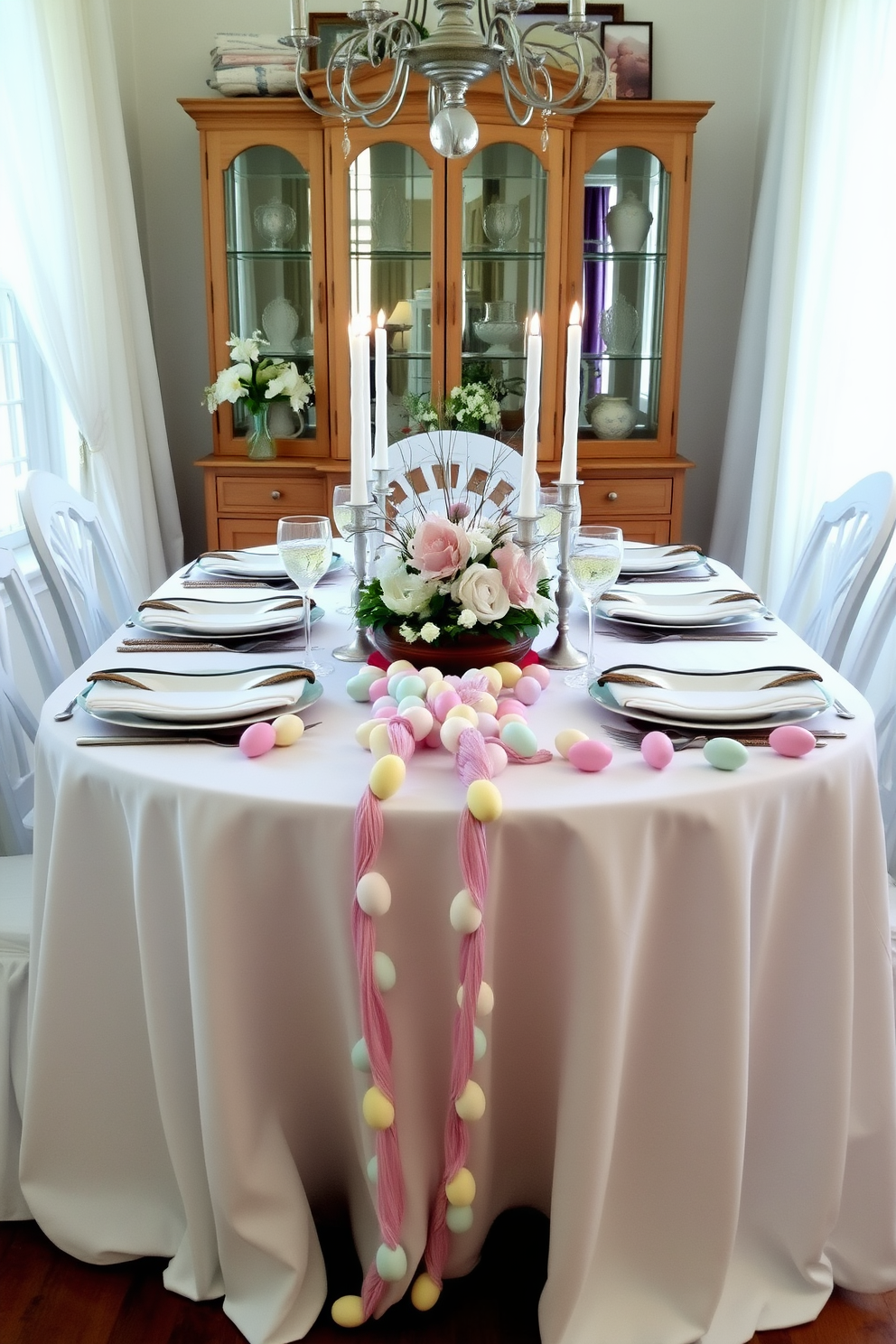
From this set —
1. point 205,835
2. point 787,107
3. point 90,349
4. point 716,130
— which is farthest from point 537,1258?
point 716,130

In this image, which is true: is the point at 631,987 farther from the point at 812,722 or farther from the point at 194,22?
the point at 194,22

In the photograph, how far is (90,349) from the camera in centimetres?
306

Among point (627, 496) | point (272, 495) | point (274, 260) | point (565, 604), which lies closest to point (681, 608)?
point (565, 604)

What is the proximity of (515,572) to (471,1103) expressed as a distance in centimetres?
63

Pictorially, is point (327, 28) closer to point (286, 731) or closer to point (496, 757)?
point (286, 731)

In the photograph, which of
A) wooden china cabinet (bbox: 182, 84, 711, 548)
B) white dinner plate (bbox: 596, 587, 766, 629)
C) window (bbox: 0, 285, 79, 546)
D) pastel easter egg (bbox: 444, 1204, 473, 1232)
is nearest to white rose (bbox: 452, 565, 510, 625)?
white dinner plate (bbox: 596, 587, 766, 629)

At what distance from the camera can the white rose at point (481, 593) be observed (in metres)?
1.41

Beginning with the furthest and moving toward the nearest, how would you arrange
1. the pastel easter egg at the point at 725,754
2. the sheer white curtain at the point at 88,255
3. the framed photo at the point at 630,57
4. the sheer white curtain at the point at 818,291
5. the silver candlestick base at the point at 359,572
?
1. the framed photo at the point at 630,57
2. the sheer white curtain at the point at 818,291
3. the sheer white curtain at the point at 88,255
4. the silver candlestick base at the point at 359,572
5. the pastel easter egg at the point at 725,754

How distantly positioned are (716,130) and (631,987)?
3.26 m

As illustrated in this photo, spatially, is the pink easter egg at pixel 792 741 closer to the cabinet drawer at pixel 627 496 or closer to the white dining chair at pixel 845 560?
the white dining chair at pixel 845 560

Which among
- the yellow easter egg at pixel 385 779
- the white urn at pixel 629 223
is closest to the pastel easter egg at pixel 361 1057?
the yellow easter egg at pixel 385 779

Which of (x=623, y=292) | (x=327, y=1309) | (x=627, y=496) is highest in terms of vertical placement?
(x=623, y=292)

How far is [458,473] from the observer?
2.63 metres

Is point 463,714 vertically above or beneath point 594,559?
beneath
